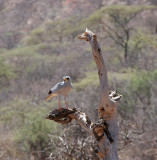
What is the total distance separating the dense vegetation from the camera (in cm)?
905

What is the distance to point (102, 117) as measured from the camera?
444 centimetres

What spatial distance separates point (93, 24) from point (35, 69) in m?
4.39

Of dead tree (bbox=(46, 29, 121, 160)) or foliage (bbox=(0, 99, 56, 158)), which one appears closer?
dead tree (bbox=(46, 29, 121, 160))

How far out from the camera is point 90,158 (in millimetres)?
7824

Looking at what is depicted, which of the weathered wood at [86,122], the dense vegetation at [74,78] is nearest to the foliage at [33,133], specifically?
the dense vegetation at [74,78]

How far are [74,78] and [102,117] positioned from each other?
13.4m

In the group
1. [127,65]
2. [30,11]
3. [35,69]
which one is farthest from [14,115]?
[30,11]

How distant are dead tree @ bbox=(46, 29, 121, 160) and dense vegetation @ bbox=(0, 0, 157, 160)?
1.37 feet

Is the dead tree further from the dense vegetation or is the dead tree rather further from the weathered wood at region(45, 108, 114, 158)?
the dense vegetation

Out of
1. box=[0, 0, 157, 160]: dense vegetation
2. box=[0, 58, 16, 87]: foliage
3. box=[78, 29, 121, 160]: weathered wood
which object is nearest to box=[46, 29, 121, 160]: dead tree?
box=[78, 29, 121, 160]: weathered wood

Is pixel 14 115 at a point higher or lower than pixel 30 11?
lower

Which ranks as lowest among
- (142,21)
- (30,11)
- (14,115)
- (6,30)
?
(14,115)

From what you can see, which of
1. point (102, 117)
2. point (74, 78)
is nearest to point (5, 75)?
point (74, 78)

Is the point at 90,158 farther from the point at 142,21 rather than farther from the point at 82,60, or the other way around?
the point at 142,21
